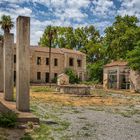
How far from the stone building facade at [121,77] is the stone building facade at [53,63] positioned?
13.1 meters

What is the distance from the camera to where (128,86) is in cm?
4538

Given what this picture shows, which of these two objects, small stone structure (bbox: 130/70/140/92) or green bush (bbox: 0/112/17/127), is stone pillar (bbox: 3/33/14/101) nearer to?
green bush (bbox: 0/112/17/127)

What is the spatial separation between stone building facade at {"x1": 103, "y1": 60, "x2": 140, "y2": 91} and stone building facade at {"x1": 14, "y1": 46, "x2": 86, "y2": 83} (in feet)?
43.0

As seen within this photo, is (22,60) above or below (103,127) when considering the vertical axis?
above

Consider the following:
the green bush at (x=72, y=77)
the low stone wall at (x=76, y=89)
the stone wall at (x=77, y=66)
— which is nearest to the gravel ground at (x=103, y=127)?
the low stone wall at (x=76, y=89)

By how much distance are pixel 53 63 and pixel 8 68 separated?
41.5m

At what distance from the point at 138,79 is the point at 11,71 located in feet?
81.0

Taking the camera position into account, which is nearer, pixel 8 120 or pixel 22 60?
pixel 8 120

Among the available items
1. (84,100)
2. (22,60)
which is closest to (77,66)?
(84,100)

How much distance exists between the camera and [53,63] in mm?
61438

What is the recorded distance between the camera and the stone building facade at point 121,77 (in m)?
42.8

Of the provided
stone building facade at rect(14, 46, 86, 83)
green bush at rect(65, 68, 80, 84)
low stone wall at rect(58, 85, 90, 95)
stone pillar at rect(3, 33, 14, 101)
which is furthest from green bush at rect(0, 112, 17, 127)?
green bush at rect(65, 68, 80, 84)

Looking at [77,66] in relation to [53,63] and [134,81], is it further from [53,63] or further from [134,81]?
[134,81]

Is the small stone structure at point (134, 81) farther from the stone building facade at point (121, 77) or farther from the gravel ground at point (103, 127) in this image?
the gravel ground at point (103, 127)
